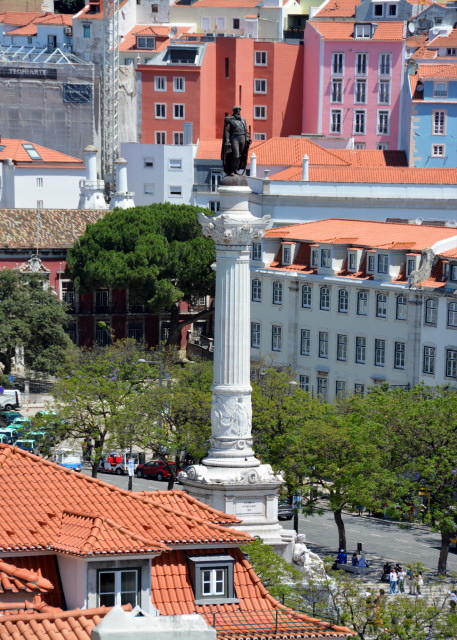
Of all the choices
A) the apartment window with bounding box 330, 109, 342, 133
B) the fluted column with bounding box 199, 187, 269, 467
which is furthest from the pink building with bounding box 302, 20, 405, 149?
the fluted column with bounding box 199, 187, 269, 467

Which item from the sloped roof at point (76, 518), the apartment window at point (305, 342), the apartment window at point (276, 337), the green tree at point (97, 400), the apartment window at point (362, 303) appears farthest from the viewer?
the apartment window at point (276, 337)

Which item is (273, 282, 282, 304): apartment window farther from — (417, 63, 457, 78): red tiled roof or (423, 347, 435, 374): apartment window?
(417, 63, 457, 78): red tiled roof

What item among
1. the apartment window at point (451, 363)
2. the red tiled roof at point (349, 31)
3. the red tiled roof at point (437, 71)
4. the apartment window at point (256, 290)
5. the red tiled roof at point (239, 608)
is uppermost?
the red tiled roof at point (349, 31)

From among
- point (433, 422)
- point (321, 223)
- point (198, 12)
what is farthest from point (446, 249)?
point (198, 12)

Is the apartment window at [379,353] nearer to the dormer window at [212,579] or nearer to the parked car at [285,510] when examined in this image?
the parked car at [285,510]

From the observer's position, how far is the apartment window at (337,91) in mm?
160875

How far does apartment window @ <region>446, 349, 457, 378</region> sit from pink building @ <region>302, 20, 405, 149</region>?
7045 cm

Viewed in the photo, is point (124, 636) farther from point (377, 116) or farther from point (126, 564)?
point (377, 116)

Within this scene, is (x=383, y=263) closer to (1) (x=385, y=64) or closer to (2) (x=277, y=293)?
(2) (x=277, y=293)

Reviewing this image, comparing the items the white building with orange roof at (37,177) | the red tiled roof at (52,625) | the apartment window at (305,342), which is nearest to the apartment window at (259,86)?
the white building with orange roof at (37,177)

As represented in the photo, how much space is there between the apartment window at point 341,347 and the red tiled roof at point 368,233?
172 inches

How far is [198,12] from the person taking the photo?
6939 inches

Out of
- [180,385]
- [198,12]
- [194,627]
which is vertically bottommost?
[180,385]

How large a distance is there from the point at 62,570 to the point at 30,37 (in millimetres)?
139487
